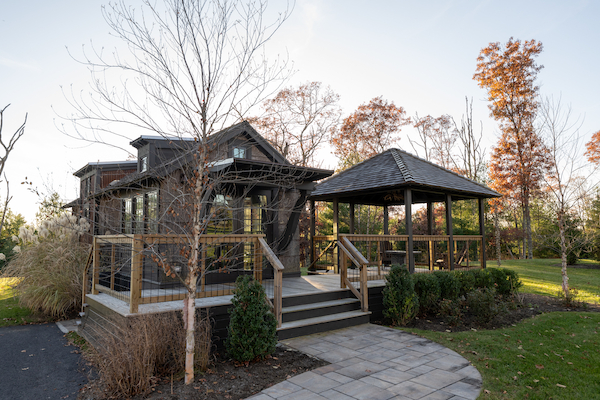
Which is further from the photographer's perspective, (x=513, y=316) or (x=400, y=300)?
(x=513, y=316)

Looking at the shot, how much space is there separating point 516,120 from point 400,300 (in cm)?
2011

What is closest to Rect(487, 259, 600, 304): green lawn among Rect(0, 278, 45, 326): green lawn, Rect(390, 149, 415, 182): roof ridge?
Rect(390, 149, 415, 182): roof ridge

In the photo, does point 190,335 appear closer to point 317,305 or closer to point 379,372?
point 379,372

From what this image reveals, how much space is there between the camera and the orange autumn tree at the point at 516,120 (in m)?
20.8

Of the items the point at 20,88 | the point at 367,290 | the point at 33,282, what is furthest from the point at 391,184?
the point at 33,282

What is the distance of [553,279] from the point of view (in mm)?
13711

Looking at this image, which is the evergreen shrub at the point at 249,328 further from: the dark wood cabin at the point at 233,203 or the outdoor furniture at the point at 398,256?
the outdoor furniture at the point at 398,256

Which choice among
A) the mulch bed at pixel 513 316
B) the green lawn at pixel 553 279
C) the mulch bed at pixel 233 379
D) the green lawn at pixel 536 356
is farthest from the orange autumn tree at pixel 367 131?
the mulch bed at pixel 233 379

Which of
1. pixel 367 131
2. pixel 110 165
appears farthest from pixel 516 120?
pixel 110 165

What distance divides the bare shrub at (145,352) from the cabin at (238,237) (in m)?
0.40

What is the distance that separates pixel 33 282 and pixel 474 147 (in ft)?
83.3

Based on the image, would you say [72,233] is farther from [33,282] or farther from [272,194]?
[272,194]

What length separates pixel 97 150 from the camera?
15.9 feet

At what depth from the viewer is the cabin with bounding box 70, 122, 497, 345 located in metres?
5.06
